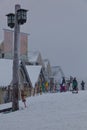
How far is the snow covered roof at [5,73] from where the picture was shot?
50150 millimetres

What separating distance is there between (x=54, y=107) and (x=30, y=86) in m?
31.7

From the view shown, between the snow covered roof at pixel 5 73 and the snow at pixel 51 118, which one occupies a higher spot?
the snow covered roof at pixel 5 73

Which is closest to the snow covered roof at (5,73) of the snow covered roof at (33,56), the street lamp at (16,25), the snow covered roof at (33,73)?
the snow covered roof at (33,73)

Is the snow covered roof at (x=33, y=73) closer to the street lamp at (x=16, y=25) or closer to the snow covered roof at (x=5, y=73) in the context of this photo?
the snow covered roof at (x=5, y=73)

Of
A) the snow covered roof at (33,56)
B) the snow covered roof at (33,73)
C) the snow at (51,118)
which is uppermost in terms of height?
the snow covered roof at (33,56)

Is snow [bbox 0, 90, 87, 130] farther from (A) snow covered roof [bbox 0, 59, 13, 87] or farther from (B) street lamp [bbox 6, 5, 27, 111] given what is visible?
(A) snow covered roof [bbox 0, 59, 13, 87]

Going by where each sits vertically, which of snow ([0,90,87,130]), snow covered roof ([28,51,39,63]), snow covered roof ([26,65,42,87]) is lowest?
snow ([0,90,87,130])

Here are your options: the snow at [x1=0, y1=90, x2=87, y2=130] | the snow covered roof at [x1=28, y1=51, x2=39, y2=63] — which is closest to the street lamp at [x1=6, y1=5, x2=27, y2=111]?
the snow at [x1=0, y1=90, x2=87, y2=130]

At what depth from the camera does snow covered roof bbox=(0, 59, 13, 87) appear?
5015 centimetres

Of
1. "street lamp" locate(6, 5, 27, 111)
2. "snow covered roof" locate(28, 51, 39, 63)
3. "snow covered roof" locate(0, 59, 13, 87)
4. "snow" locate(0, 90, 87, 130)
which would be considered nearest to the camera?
"snow" locate(0, 90, 87, 130)

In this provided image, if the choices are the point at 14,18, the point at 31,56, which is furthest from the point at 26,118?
the point at 31,56

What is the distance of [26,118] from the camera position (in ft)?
74.7

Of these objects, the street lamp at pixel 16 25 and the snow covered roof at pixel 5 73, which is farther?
the snow covered roof at pixel 5 73

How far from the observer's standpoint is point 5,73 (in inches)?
2039
